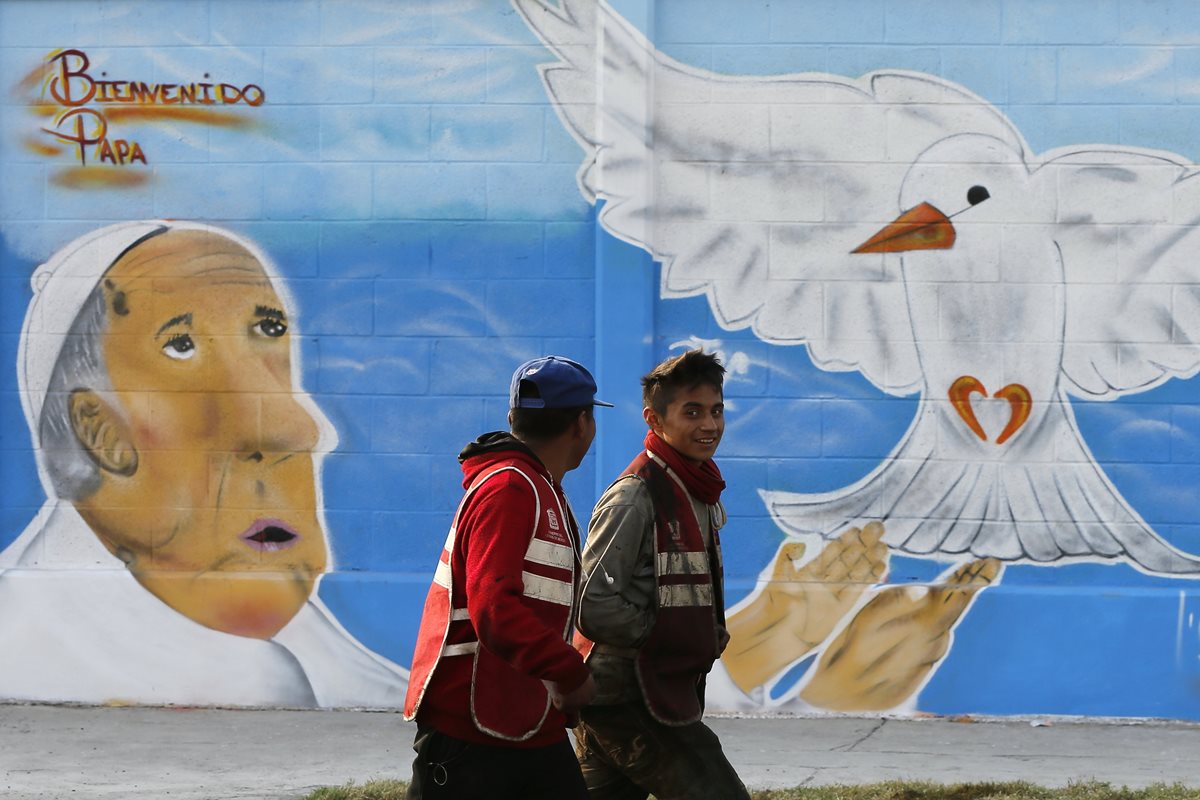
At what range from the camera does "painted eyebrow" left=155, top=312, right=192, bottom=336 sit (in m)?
7.68

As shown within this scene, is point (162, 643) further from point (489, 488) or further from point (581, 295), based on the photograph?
point (489, 488)

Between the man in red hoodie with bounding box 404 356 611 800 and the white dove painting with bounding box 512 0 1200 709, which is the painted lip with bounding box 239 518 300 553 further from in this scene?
the man in red hoodie with bounding box 404 356 611 800

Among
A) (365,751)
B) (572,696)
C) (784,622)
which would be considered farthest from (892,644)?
(572,696)

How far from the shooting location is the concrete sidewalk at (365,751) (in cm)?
614

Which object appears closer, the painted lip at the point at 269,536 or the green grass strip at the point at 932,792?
the green grass strip at the point at 932,792

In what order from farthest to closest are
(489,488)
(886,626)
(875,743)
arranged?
1. (886,626)
2. (875,743)
3. (489,488)

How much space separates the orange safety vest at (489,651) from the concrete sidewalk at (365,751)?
258 cm

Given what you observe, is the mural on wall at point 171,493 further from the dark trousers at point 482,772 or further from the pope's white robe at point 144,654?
the dark trousers at point 482,772

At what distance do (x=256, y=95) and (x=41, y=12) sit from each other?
1185 millimetres

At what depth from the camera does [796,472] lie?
295 inches

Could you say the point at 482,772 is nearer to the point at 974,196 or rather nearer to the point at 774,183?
the point at 774,183

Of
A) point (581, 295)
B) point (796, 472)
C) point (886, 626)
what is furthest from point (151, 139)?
point (886, 626)

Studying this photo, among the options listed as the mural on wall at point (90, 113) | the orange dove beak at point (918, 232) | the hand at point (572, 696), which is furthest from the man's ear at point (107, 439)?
the hand at point (572, 696)

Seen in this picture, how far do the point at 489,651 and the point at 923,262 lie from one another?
4.53 m
